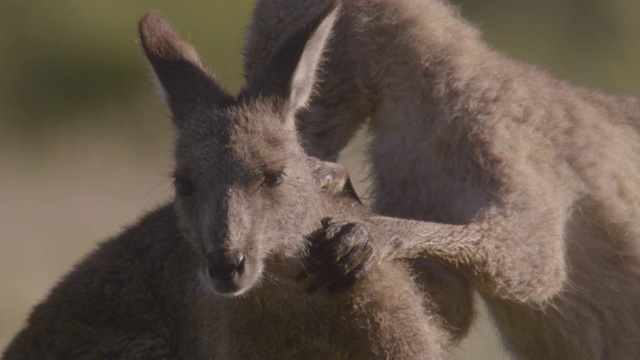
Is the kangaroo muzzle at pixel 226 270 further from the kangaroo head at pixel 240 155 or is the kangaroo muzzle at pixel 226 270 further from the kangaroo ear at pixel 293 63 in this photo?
the kangaroo ear at pixel 293 63

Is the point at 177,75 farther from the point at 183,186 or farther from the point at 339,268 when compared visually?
the point at 339,268

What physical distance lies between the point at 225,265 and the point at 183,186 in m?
0.65

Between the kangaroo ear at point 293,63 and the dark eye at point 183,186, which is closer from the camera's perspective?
the dark eye at point 183,186

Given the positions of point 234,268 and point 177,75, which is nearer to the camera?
point 234,268

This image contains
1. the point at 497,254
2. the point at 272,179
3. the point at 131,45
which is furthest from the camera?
the point at 131,45

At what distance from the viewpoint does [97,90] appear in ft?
49.4

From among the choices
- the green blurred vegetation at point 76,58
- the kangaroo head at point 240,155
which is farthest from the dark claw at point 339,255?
the green blurred vegetation at point 76,58

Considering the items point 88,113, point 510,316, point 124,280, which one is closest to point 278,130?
point 124,280

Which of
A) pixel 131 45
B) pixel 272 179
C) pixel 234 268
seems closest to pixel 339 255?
pixel 272 179

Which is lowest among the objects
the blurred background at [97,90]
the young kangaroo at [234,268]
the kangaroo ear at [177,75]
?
the blurred background at [97,90]

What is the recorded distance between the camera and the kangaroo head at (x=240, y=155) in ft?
20.0

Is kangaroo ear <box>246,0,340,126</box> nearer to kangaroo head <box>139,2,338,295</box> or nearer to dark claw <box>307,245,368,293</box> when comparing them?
kangaroo head <box>139,2,338,295</box>

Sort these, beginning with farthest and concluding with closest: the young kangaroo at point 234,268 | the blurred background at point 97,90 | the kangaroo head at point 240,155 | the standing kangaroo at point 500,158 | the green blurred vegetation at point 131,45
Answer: the green blurred vegetation at point 131,45, the blurred background at point 97,90, the standing kangaroo at point 500,158, the young kangaroo at point 234,268, the kangaroo head at point 240,155

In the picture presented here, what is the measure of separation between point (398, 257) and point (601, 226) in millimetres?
1485
